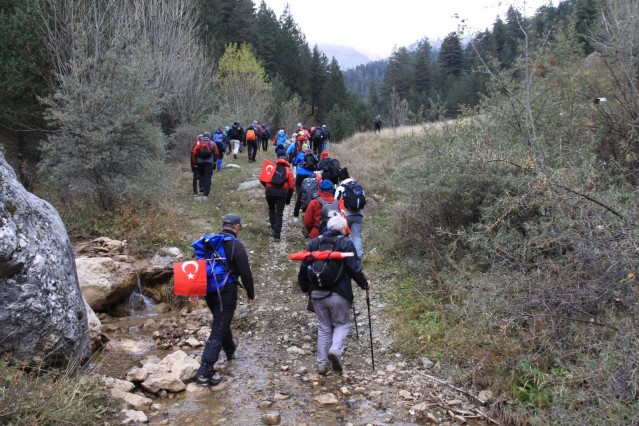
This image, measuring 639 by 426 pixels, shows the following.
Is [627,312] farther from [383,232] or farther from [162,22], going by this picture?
[162,22]

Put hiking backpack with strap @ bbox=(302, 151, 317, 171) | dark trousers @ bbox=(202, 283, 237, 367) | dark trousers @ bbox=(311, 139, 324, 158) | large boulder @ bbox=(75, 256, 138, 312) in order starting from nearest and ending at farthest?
1. dark trousers @ bbox=(202, 283, 237, 367)
2. large boulder @ bbox=(75, 256, 138, 312)
3. hiking backpack with strap @ bbox=(302, 151, 317, 171)
4. dark trousers @ bbox=(311, 139, 324, 158)

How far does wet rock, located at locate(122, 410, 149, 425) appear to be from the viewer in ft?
13.8

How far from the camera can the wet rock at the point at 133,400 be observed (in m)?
4.50

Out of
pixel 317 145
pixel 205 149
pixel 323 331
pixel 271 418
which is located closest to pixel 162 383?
pixel 271 418

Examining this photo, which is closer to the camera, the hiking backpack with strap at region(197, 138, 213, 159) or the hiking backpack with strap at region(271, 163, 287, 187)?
the hiking backpack with strap at region(271, 163, 287, 187)

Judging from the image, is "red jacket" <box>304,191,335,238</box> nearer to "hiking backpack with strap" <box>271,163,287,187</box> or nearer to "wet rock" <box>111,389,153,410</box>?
"hiking backpack with strap" <box>271,163,287,187</box>

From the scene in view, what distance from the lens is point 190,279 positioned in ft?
16.3

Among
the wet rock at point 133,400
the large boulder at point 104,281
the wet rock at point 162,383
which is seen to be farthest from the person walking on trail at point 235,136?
the wet rock at point 133,400

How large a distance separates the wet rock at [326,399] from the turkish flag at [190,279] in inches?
65.5

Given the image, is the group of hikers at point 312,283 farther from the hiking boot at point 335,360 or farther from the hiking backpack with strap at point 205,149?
the hiking backpack with strap at point 205,149

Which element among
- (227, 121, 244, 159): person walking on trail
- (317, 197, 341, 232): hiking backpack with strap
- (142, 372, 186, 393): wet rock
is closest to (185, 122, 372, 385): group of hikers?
(142, 372, 186, 393): wet rock

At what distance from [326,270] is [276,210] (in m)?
5.22

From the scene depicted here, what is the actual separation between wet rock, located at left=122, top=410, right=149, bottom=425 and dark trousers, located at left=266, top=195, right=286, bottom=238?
6054mm

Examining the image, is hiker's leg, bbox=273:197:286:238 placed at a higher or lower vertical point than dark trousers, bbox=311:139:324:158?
lower
